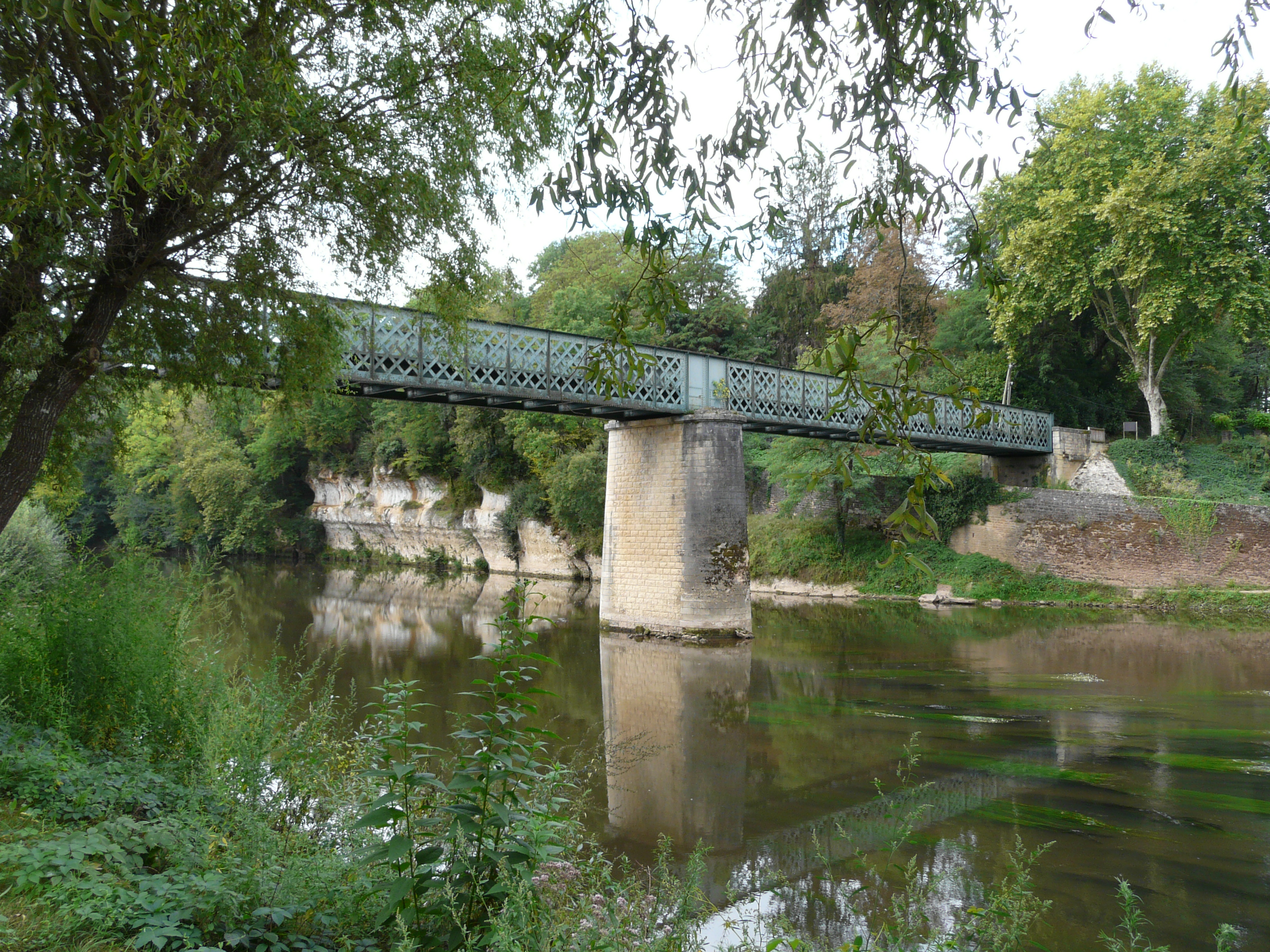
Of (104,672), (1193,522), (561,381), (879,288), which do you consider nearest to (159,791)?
(104,672)

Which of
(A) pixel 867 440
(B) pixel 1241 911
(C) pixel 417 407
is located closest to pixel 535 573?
(C) pixel 417 407

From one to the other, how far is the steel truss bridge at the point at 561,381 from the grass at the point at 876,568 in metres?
4.37

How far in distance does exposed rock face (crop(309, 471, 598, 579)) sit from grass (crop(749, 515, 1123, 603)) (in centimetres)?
672

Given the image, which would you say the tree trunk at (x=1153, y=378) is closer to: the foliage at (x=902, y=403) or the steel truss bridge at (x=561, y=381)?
the steel truss bridge at (x=561, y=381)

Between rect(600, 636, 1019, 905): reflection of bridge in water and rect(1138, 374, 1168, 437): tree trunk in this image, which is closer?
rect(600, 636, 1019, 905): reflection of bridge in water

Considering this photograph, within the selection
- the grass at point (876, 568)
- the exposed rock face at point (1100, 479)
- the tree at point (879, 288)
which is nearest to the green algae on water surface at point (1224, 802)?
the grass at point (876, 568)

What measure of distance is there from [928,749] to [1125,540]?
664 inches

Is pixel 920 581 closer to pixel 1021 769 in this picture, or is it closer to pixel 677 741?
pixel 677 741

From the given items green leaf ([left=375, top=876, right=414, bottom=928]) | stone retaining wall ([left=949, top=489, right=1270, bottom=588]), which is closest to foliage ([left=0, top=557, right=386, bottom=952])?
green leaf ([left=375, top=876, right=414, bottom=928])

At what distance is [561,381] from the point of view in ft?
55.2

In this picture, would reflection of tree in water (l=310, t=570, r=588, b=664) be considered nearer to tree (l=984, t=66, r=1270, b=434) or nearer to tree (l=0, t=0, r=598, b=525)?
tree (l=0, t=0, r=598, b=525)

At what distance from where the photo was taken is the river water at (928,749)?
5.59 meters

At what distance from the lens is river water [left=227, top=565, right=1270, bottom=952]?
5.59 m

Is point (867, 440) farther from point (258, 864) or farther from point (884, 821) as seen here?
point (884, 821)
